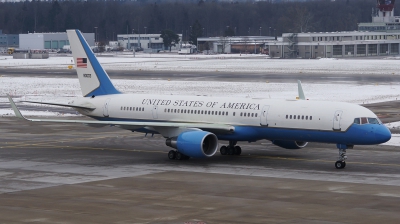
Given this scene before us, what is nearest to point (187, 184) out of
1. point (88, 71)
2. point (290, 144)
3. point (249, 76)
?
point (290, 144)

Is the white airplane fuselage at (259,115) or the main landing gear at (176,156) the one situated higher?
the white airplane fuselage at (259,115)

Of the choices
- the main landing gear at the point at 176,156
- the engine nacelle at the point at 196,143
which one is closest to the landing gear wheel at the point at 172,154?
the main landing gear at the point at 176,156

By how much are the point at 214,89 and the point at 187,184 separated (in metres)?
55.0

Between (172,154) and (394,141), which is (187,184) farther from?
(394,141)

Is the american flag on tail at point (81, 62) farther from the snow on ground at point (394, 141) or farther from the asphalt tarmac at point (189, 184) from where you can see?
the snow on ground at point (394, 141)

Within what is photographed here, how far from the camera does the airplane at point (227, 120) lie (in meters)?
36.0

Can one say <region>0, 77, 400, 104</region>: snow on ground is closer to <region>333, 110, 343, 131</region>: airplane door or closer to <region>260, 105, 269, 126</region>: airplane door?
<region>260, 105, 269, 126</region>: airplane door

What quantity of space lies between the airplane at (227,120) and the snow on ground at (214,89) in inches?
1220

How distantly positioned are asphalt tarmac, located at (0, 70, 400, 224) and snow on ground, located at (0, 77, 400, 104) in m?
31.4

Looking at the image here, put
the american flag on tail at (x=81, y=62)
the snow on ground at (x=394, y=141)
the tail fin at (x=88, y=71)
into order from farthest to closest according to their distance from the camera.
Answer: the american flag on tail at (x=81, y=62) < the snow on ground at (x=394, y=141) < the tail fin at (x=88, y=71)

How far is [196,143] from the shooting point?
3681 centimetres

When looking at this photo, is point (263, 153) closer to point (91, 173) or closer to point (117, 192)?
point (91, 173)

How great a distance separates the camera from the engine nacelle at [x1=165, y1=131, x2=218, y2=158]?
36.8m

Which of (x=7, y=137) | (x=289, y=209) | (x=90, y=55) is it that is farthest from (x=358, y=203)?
(x=7, y=137)
